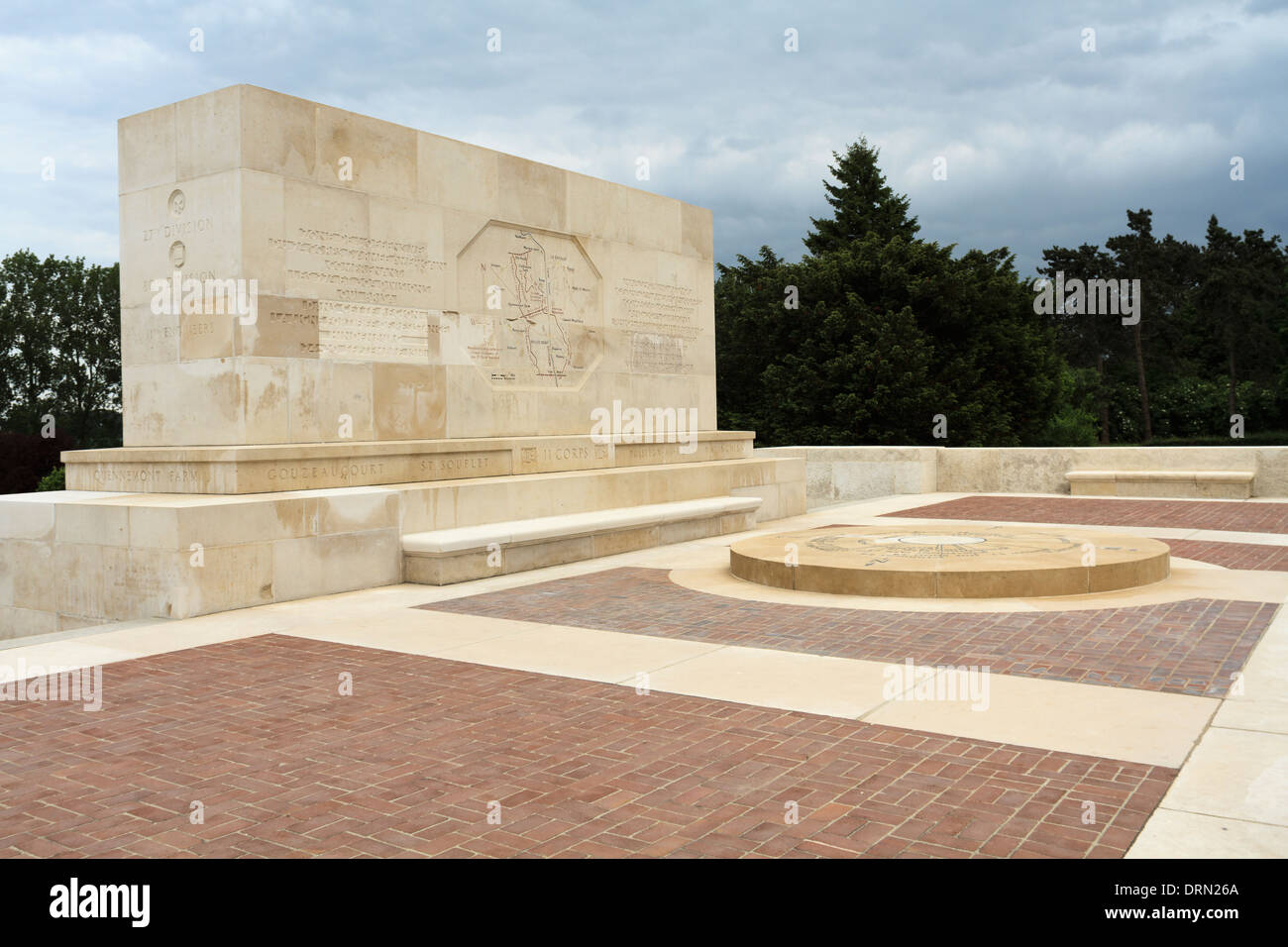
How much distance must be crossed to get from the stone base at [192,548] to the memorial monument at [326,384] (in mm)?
22

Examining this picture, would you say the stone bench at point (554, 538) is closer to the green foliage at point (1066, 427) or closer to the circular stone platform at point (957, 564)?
the circular stone platform at point (957, 564)

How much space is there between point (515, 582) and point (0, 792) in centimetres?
620

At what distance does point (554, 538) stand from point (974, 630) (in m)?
5.23

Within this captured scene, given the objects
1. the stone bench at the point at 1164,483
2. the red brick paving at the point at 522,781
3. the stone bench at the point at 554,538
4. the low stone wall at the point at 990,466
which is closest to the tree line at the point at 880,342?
the low stone wall at the point at 990,466

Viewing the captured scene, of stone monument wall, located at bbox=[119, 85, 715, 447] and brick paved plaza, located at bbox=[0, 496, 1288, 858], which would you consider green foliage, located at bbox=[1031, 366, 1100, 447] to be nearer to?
stone monument wall, located at bbox=[119, 85, 715, 447]

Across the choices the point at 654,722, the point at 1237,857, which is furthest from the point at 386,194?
the point at 1237,857

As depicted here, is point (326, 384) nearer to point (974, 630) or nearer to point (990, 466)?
point (974, 630)

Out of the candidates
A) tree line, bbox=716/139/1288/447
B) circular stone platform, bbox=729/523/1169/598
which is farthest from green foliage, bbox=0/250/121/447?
circular stone platform, bbox=729/523/1169/598

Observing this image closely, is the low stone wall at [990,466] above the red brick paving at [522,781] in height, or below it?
above

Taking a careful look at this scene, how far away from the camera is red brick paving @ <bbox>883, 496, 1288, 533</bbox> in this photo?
47.5 feet

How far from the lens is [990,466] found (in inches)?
821

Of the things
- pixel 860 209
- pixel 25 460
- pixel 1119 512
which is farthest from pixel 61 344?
pixel 1119 512

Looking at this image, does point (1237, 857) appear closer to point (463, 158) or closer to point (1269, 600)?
point (1269, 600)

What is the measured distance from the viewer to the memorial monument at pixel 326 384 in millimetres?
9422
